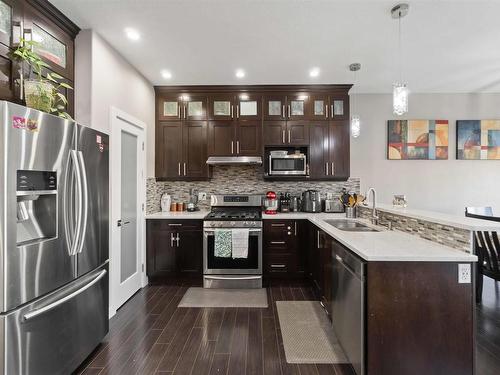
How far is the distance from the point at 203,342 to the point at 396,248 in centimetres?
172

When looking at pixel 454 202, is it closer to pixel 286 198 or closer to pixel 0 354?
pixel 286 198

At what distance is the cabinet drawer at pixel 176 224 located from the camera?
11.6 feet

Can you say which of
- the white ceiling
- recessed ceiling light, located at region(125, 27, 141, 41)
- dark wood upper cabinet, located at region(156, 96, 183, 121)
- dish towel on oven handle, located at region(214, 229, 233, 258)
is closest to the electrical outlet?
the white ceiling

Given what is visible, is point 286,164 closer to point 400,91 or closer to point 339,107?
point 339,107

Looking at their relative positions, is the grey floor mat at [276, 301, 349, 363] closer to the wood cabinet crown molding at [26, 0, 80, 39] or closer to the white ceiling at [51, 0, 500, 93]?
the white ceiling at [51, 0, 500, 93]

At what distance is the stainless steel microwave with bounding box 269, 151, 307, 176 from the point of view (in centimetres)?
382

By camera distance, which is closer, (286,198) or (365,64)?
(365,64)

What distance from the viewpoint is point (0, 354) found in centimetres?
131

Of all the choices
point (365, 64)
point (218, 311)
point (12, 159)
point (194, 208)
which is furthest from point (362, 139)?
point (12, 159)

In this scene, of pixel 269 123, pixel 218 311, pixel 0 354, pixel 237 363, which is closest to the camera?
pixel 0 354

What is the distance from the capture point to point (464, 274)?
1532 millimetres

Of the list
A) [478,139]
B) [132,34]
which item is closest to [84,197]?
[132,34]

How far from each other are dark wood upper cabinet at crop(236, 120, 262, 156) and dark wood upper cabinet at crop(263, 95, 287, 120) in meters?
0.19

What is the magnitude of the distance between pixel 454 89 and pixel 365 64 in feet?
6.52
